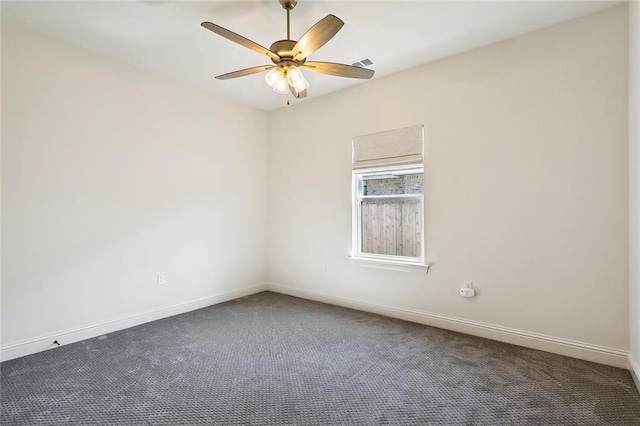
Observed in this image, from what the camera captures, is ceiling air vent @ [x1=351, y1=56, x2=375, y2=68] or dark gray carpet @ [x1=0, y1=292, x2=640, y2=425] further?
ceiling air vent @ [x1=351, y1=56, x2=375, y2=68]

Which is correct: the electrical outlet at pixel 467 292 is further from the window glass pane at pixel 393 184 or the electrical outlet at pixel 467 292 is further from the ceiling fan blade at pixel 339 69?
the ceiling fan blade at pixel 339 69

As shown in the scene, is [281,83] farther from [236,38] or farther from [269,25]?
[269,25]

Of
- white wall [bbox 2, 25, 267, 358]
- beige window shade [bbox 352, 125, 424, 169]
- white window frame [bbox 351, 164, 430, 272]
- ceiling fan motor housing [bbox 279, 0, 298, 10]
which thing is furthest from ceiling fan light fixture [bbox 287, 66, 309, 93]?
white wall [bbox 2, 25, 267, 358]

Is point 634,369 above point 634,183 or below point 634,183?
below

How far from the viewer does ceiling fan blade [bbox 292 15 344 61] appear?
1.91 m

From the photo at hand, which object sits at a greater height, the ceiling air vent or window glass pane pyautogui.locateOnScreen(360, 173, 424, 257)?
the ceiling air vent

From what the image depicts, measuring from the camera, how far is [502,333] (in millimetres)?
3004

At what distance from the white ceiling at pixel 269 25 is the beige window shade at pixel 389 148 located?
2.50 feet

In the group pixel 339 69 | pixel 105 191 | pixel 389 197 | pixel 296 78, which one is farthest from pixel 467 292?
pixel 105 191

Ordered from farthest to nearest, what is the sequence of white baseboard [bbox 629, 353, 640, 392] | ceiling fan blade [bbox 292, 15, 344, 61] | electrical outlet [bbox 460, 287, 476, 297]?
electrical outlet [bbox 460, 287, 476, 297], white baseboard [bbox 629, 353, 640, 392], ceiling fan blade [bbox 292, 15, 344, 61]

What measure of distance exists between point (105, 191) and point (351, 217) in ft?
9.26

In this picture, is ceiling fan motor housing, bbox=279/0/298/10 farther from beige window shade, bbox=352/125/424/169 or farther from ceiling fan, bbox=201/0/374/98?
beige window shade, bbox=352/125/424/169

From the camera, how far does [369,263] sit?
3908 millimetres

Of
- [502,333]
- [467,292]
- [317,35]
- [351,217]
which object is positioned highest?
[317,35]
